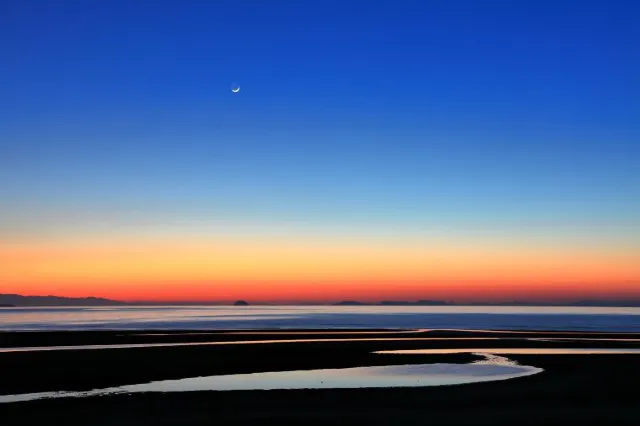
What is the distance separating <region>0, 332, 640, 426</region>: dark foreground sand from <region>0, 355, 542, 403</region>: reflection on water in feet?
4.27

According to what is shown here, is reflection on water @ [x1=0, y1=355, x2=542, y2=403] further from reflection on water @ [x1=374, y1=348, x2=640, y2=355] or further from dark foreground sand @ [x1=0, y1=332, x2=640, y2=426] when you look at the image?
reflection on water @ [x1=374, y1=348, x2=640, y2=355]

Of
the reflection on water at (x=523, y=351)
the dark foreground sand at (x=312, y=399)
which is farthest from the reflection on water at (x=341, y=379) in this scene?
the reflection on water at (x=523, y=351)

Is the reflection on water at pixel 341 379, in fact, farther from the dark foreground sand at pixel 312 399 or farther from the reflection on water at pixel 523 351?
the reflection on water at pixel 523 351

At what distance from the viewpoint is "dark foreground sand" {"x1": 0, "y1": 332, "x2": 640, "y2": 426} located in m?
Result: 19.4

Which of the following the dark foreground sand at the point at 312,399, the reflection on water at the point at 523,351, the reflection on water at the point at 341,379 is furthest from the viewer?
the reflection on water at the point at 523,351

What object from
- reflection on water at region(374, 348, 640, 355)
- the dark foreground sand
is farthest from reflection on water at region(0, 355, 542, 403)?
reflection on water at region(374, 348, 640, 355)

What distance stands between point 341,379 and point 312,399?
245 inches

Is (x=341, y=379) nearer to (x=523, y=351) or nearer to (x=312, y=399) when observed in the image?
(x=312, y=399)

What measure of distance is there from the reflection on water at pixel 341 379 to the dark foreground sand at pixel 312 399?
1301 millimetres

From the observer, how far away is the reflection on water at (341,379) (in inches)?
1025

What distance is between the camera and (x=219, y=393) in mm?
24875

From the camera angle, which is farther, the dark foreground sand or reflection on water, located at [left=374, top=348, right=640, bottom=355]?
reflection on water, located at [left=374, top=348, right=640, bottom=355]

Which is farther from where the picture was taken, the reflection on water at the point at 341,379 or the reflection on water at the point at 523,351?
the reflection on water at the point at 523,351

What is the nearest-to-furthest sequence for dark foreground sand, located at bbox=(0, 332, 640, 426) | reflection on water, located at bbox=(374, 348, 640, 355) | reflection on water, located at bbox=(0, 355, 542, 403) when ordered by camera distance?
dark foreground sand, located at bbox=(0, 332, 640, 426), reflection on water, located at bbox=(0, 355, 542, 403), reflection on water, located at bbox=(374, 348, 640, 355)
